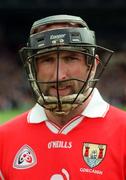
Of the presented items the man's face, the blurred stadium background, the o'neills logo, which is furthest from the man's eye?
the blurred stadium background

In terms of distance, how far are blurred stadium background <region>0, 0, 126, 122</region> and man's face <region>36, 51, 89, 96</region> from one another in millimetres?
12506

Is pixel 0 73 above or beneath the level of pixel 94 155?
beneath

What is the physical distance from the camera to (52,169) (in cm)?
324

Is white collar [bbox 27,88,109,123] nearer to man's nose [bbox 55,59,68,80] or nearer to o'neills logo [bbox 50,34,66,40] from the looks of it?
man's nose [bbox 55,59,68,80]

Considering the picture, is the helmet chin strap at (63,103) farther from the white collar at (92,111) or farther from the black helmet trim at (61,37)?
the black helmet trim at (61,37)

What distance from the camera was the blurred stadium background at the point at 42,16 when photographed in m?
17.3

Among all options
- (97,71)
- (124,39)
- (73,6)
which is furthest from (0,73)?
(97,71)

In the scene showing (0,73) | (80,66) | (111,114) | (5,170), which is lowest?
(0,73)

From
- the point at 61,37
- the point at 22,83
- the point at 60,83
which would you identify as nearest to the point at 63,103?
the point at 60,83

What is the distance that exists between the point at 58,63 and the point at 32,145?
1.41ft

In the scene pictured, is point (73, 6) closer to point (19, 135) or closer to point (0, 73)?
point (0, 73)

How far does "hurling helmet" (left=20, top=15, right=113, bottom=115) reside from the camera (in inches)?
126

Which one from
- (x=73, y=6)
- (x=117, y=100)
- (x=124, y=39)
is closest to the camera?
(x=117, y=100)

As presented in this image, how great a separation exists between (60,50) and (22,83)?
599 inches
